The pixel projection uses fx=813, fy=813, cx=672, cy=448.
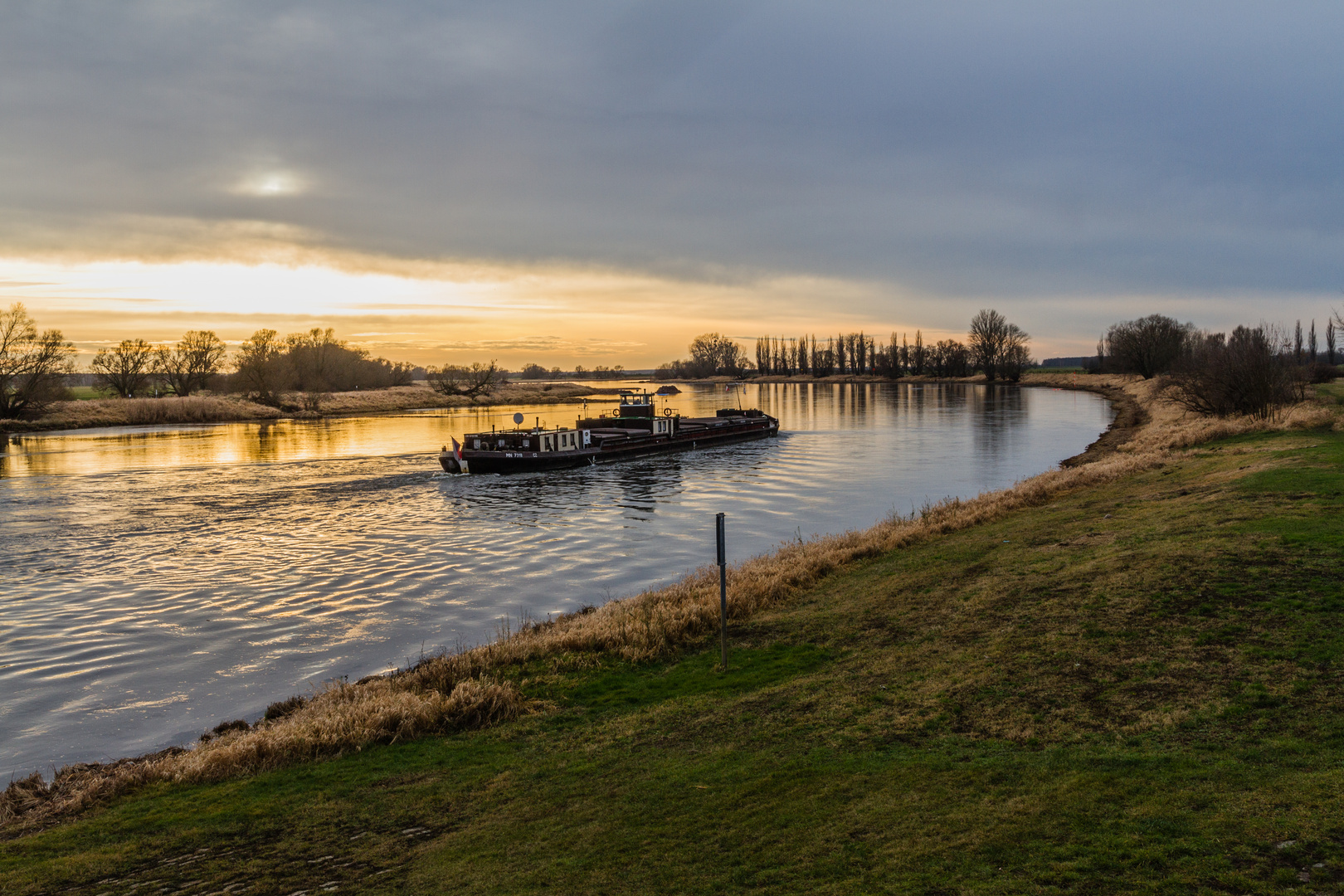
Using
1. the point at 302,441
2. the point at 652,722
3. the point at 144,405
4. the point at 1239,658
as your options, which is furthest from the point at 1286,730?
the point at 144,405

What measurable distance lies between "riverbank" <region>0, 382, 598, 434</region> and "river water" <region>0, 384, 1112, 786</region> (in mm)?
22548

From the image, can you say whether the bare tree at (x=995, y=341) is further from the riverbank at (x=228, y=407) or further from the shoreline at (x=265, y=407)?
the riverbank at (x=228, y=407)

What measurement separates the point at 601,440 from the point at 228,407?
60705 mm

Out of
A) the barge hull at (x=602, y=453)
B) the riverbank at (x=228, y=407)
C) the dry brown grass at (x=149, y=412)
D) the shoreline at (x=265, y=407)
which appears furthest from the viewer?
the riverbank at (x=228, y=407)

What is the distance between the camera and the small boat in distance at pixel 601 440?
44.3 m

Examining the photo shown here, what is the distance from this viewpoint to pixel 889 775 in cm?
698

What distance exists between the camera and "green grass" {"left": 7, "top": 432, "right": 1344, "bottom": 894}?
5.47 metres

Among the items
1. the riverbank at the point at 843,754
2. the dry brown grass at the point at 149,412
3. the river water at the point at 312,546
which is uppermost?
the dry brown grass at the point at 149,412

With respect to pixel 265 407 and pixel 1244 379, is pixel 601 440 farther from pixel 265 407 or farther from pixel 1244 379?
pixel 265 407

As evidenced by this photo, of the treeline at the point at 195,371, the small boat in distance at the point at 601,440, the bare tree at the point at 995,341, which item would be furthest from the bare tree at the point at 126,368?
the bare tree at the point at 995,341

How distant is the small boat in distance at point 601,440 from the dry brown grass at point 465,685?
2632 centimetres

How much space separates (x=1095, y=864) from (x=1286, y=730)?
3.01 meters

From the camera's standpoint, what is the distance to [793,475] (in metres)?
42.0

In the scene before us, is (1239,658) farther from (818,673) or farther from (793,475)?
(793,475)
